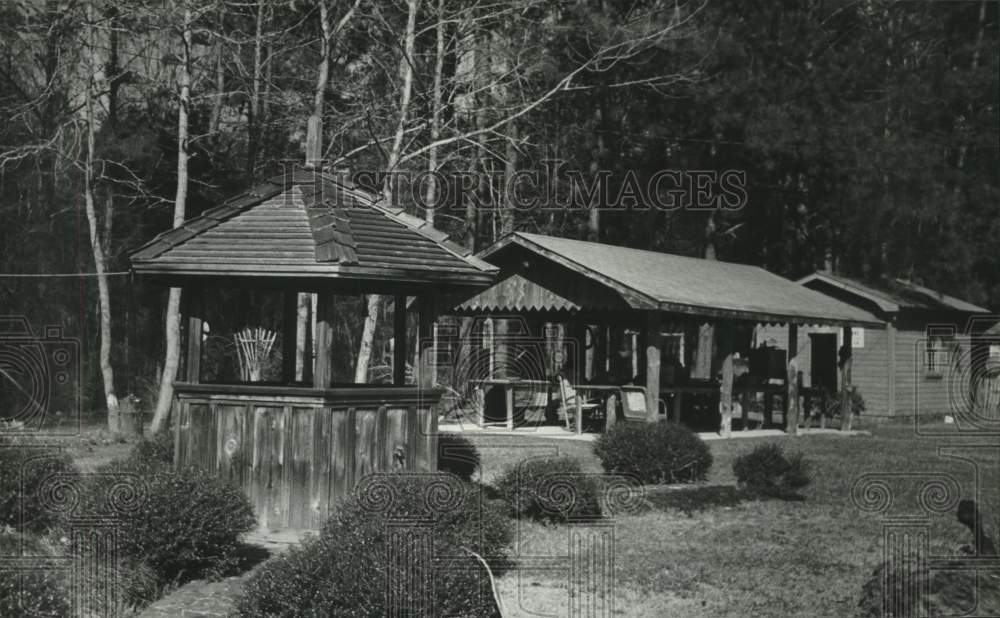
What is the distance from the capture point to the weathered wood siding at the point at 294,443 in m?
10.4

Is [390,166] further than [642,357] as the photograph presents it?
No

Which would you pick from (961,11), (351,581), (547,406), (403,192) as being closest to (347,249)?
(351,581)

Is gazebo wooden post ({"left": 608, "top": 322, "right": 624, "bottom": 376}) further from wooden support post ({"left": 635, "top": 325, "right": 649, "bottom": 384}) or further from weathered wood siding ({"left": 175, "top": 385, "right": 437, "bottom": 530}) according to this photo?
weathered wood siding ({"left": 175, "top": 385, "right": 437, "bottom": 530})

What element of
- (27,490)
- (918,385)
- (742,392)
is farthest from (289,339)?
(918,385)

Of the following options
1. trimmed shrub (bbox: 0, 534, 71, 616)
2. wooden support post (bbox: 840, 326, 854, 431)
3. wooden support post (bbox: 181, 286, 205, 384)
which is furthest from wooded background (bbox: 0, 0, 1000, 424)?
trimmed shrub (bbox: 0, 534, 71, 616)

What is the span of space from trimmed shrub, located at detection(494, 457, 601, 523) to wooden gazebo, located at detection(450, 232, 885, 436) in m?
7.32

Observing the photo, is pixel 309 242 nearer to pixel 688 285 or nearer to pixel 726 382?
pixel 688 285

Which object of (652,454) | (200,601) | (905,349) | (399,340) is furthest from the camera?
(905,349)

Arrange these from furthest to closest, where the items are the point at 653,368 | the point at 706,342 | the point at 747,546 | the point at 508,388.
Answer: the point at 706,342, the point at 508,388, the point at 653,368, the point at 747,546

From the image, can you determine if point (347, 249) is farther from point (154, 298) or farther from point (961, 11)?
point (961, 11)

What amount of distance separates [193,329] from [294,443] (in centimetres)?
188

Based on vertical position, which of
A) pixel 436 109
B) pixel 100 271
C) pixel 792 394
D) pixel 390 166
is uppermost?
pixel 436 109

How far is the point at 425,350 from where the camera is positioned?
11531mm

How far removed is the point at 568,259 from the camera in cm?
2042
